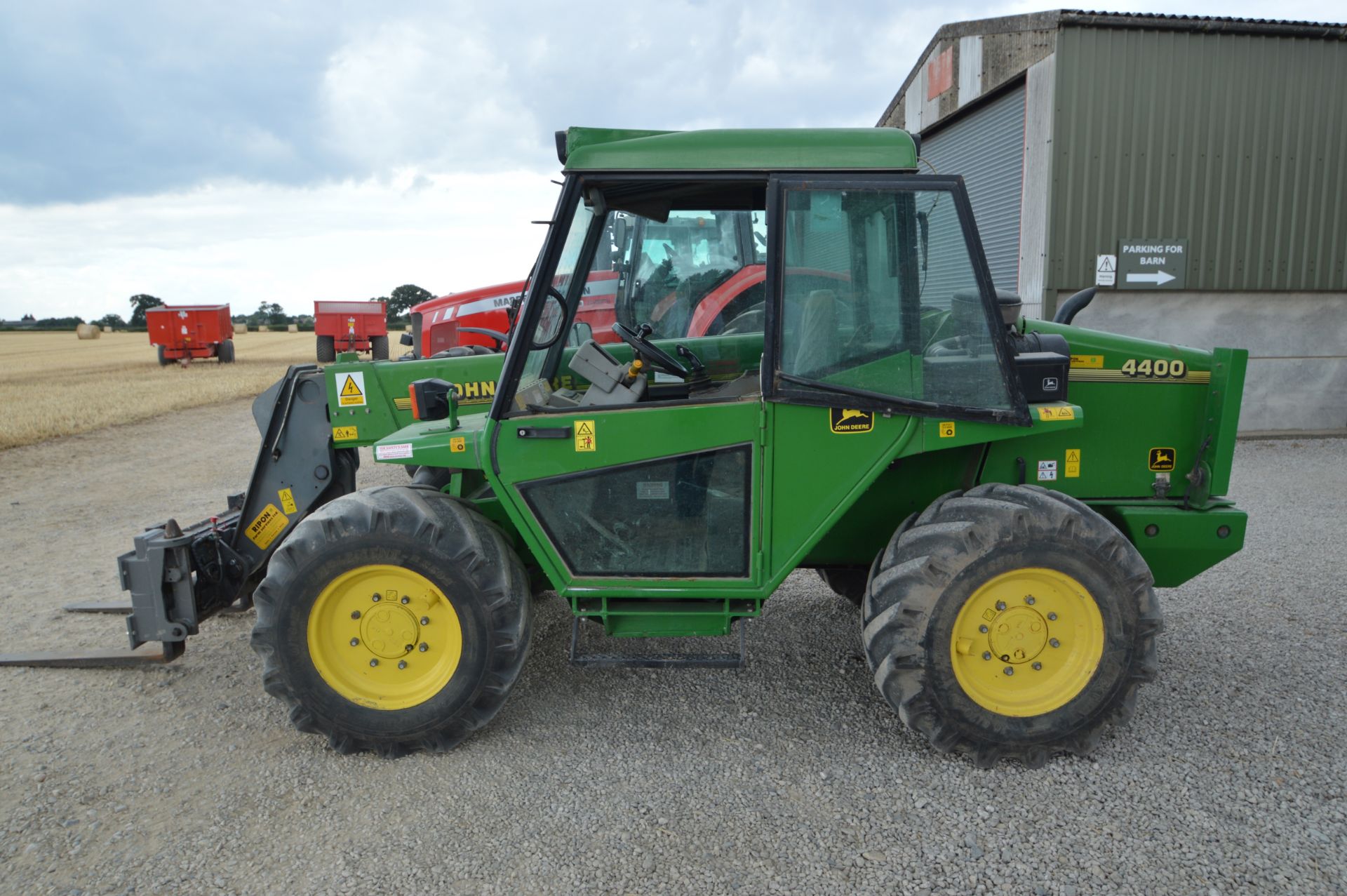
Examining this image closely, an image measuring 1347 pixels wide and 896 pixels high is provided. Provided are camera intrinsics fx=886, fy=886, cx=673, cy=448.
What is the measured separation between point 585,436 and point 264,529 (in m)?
2.01

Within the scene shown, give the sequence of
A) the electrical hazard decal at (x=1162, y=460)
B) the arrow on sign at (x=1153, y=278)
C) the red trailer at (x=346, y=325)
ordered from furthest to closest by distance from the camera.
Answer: the red trailer at (x=346, y=325) < the arrow on sign at (x=1153, y=278) < the electrical hazard decal at (x=1162, y=460)

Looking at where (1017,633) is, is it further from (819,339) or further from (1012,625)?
(819,339)

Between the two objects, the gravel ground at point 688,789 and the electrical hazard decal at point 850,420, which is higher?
the electrical hazard decal at point 850,420

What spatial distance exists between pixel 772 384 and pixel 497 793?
1859 millimetres

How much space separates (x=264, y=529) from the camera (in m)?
4.43

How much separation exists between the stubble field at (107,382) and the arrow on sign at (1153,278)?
14523 mm

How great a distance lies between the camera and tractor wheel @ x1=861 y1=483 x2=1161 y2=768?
334 cm

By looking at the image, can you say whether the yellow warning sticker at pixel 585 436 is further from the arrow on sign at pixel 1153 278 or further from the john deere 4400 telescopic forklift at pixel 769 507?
the arrow on sign at pixel 1153 278

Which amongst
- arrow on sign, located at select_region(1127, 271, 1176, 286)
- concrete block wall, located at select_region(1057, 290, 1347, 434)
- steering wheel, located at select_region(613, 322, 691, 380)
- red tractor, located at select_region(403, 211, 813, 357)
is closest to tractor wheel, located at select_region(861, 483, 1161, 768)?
steering wheel, located at select_region(613, 322, 691, 380)

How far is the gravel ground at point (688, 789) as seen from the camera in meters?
2.88

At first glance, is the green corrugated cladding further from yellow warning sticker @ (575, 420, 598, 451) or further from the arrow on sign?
yellow warning sticker @ (575, 420, 598, 451)

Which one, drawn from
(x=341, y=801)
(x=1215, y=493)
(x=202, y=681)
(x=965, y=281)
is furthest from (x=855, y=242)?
(x=202, y=681)

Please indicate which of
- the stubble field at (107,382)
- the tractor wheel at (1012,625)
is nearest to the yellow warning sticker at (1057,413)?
the tractor wheel at (1012,625)

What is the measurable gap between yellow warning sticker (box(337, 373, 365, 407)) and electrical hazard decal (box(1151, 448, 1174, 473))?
3.88 metres
